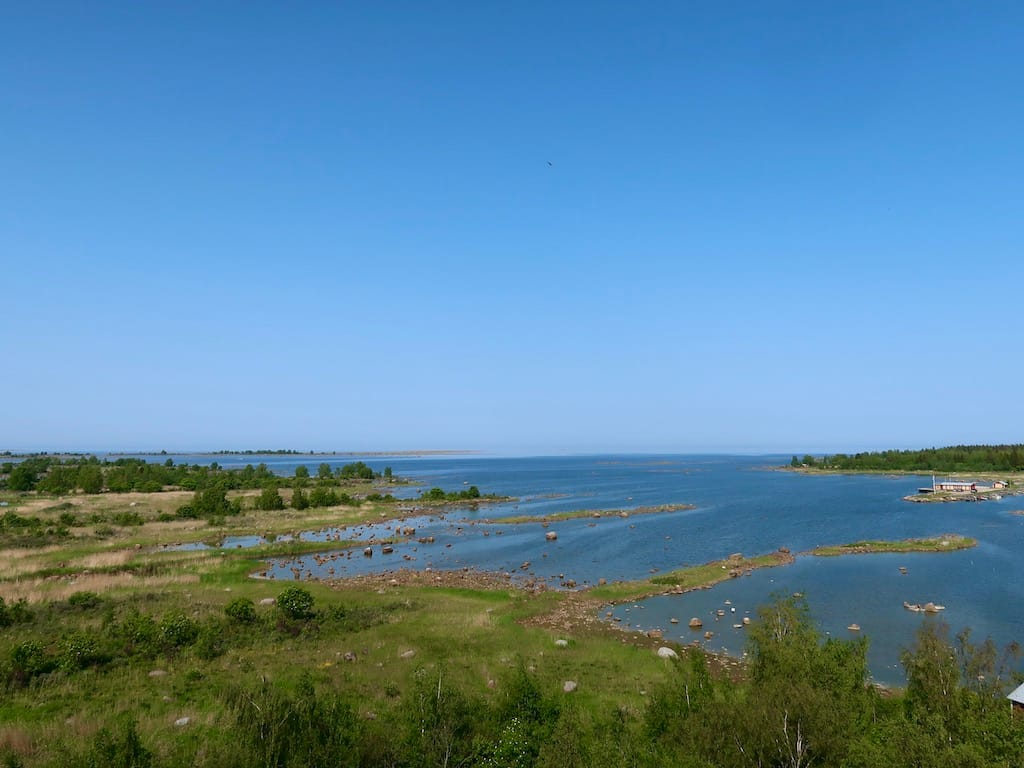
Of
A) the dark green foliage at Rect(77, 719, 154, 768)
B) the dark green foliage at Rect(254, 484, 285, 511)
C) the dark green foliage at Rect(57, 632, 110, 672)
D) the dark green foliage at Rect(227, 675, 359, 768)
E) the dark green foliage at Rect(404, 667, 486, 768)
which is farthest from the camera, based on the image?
the dark green foliage at Rect(254, 484, 285, 511)

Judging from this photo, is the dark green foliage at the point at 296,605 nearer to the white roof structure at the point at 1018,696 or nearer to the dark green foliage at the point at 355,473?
the white roof structure at the point at 1018,696

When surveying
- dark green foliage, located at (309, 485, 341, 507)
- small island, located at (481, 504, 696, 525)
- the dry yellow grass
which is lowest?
small island, located at (481, 504, 696, 525)

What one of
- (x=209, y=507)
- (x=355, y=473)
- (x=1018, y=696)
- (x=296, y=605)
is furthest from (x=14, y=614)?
(x=355, y=473)

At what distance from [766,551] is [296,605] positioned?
5401 centimetres

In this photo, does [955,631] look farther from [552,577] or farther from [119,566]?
→ [119,566]

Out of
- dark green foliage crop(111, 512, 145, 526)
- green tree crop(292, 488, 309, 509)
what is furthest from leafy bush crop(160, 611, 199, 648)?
green tree crop(292, 488, 309, 509)

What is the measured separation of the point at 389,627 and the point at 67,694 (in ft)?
54.3

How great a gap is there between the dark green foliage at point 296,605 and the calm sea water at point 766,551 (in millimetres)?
19411

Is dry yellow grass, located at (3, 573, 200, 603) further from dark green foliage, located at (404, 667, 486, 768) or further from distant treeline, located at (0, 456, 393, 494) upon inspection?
distant treeline, located at (0, 456, 393, 494)

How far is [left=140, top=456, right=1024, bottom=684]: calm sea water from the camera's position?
41.0m

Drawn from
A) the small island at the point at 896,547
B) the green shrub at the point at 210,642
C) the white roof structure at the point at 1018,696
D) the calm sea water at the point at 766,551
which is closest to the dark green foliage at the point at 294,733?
the green shrub at the point at 210,642

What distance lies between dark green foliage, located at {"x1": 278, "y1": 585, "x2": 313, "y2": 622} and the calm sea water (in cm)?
1941

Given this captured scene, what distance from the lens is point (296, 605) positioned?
36.2 m

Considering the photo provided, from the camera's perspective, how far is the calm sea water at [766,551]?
135ft
